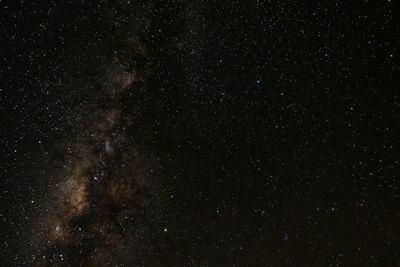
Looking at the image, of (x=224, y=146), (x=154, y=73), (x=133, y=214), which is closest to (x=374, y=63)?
(x=224, y=146)

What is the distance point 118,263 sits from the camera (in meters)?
6.05

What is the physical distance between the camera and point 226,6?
4.73 metres

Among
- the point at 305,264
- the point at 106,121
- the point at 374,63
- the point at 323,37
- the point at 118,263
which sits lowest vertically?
the point at 305,264

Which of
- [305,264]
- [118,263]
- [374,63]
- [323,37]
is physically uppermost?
[323,37]

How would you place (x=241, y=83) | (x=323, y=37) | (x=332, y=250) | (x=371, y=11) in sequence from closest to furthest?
(x=371, y=11)
(x=323, y=37)
(x=241, y=83)
(x=332, y=250)

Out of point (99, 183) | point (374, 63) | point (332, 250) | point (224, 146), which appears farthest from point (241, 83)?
point (332, 250)

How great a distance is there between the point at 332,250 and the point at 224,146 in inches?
97.3

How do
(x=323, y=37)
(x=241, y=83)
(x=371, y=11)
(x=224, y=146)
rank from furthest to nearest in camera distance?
(x=224, y=146) < (x=241, y=83) < (x=323, y=37) < (x=371, y=11)

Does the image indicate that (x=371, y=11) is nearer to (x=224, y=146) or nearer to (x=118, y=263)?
(x=224, y=146)

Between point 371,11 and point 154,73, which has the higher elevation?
point 154,73

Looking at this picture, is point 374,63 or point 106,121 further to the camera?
point 106,121

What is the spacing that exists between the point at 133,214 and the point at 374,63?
12.5 ft

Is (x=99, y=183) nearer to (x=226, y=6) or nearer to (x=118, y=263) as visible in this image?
(x=118, y=263)

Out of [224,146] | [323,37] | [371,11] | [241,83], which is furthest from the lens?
[224,146]
